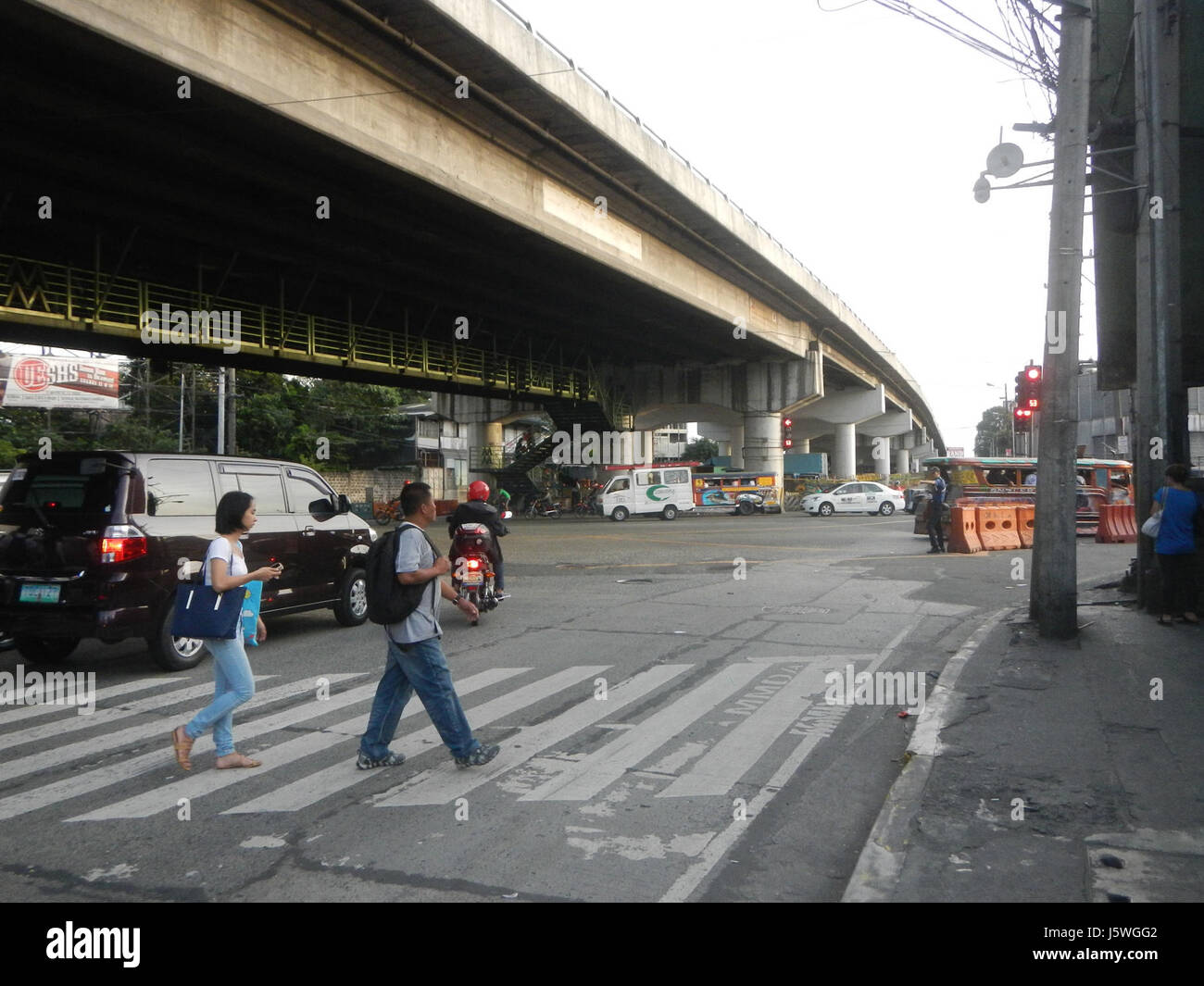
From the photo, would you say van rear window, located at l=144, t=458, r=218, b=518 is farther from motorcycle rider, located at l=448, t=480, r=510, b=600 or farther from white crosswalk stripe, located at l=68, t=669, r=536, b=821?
motorcycle rider, located at l=448, t=480, r=510, b=600

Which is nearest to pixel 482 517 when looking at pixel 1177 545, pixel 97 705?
pixel 97 705

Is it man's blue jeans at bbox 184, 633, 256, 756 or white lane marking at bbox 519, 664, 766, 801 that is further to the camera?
man's blue jeans at bbox 184, 633, 256, 756

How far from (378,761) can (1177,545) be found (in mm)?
8357

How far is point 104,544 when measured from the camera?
813 centimetres

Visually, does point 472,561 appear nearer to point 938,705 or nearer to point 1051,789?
point 938,705

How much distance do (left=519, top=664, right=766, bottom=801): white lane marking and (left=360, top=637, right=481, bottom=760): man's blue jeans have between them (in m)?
0.60

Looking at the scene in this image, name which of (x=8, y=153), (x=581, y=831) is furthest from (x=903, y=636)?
(x=8, y=153)

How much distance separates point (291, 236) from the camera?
21109 millimetres

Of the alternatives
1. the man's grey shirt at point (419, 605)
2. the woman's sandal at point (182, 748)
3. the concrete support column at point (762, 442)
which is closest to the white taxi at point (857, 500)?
the concrete support column at point (762, 442)

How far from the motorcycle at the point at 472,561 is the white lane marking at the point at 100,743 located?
377cm

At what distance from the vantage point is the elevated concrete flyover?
1366 centimetres

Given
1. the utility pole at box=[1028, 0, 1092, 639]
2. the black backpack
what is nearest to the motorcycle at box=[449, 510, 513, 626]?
the black backpack
